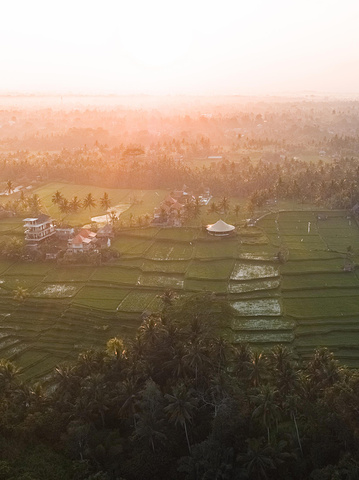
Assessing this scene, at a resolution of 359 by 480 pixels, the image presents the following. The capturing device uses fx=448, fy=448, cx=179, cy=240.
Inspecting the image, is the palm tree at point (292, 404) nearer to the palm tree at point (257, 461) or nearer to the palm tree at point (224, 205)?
the palm tree at point (257, 461)

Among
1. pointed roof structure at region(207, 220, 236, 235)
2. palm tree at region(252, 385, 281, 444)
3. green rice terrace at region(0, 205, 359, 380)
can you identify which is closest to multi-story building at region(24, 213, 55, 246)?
green rice terrace at region(0, 205, 359, 380)

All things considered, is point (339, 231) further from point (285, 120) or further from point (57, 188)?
point (285, 120)

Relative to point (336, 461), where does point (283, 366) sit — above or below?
above

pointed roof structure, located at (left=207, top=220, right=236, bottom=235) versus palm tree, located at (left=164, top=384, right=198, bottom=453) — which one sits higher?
pointed roof structure, located at (left=207, top=220, right=236, bottom=235)

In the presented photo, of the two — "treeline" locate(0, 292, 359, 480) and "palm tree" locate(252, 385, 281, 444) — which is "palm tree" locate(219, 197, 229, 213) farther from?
"palm tree" locate(252, 385, 281, 444)

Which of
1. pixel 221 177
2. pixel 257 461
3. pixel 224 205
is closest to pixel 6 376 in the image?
pixel 257 461

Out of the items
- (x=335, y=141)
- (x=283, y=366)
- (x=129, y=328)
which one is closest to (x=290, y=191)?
(x=129, y=328)
